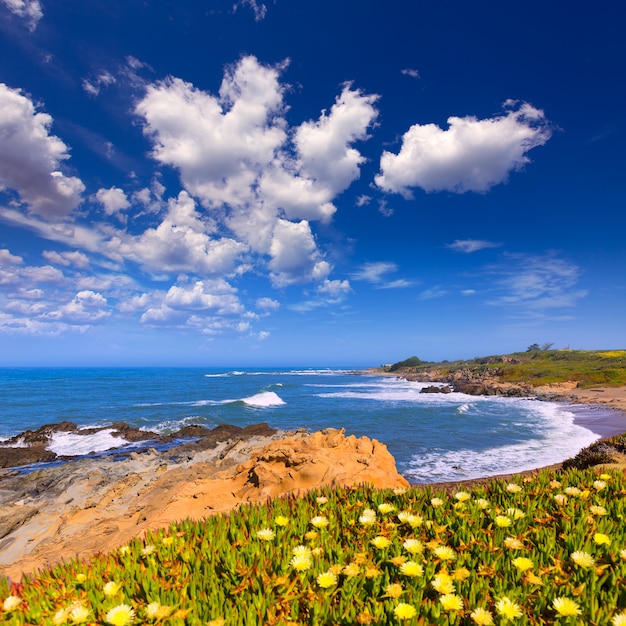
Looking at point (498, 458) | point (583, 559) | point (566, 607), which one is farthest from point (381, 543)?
point (498, 458)

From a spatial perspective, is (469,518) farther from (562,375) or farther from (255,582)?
(562,375)

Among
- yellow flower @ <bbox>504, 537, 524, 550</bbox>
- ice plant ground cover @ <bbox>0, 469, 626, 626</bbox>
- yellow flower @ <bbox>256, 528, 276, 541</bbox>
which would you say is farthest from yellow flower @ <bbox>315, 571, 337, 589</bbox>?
yellow flower @ <bbox>504, 537, 524, 550</bbox>

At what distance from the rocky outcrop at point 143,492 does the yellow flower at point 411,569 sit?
2655mm

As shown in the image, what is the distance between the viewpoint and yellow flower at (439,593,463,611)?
1.90 meters

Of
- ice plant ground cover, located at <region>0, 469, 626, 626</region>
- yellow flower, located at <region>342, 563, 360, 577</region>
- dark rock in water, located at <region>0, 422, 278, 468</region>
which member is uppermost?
yellow flower, located at <region>342, 563, 360, 577</region>

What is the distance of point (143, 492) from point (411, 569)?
12787 mm

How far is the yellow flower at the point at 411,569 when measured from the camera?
7.22 ft

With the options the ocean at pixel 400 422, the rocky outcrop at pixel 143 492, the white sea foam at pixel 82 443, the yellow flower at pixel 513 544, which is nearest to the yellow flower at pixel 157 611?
the yellow flower at pixel 513 544

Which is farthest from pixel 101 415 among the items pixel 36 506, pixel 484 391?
pixel 484 391

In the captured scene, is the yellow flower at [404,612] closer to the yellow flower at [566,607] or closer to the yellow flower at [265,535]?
the yellow flower at [566,607]

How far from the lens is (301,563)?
237 cm

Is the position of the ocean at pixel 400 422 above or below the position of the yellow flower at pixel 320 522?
below

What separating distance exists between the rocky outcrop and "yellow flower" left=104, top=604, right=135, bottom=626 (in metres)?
3.17

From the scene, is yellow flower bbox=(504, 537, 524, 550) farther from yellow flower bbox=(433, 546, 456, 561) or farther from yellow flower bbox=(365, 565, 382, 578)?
yellow flower bbox=(365, 565, 382, 578)
